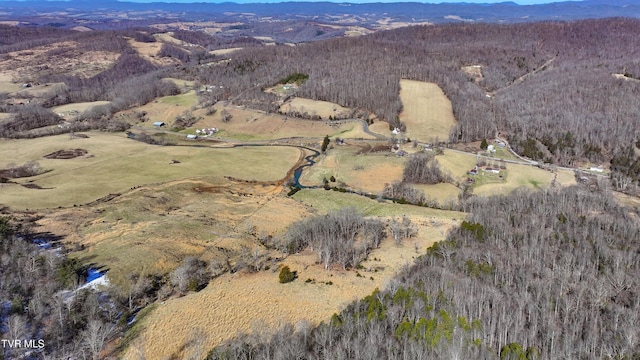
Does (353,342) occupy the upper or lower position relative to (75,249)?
upper

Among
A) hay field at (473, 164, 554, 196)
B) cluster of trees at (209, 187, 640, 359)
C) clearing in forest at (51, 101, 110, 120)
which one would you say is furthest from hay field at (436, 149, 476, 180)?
clearing in forest at (51, 101, 110, 120)

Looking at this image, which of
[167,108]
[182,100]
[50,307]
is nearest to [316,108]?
[182,100]

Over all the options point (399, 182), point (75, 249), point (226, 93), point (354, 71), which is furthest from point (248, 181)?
point (354, 71)

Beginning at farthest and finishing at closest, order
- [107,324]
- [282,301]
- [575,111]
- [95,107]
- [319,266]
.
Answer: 1. [95,107]
2. [575,111]
3. [319,266]
4. [282,301]
5. [107,324]

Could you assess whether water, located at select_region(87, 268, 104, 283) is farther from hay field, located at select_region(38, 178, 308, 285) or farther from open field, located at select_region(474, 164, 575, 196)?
open field, located at select_region(474, 164, 575, 196)

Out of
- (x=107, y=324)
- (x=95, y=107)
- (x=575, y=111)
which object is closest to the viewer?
(x=107, y=324)

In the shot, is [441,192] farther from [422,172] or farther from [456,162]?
[456,162]

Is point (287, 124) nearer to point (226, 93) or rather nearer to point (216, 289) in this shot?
point (226, 93)

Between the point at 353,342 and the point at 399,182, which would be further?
A: the point at 399,182
